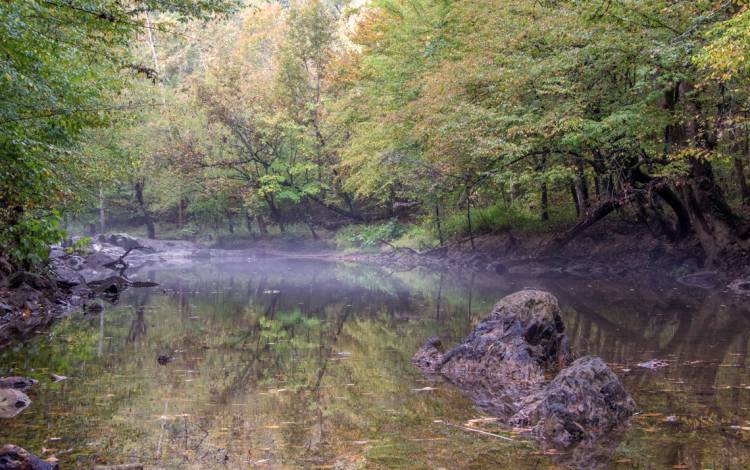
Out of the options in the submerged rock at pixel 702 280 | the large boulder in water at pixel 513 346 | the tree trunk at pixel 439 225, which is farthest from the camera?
the tree trunk at pixel 439 225

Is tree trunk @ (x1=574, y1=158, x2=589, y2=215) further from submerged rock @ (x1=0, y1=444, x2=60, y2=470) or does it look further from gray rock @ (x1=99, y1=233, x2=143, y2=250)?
gray rock @ (x1=99, y1=233, x2=143, y2=250)

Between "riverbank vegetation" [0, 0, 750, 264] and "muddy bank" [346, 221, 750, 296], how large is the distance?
523 mm

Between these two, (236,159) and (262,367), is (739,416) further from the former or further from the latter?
(236,159)

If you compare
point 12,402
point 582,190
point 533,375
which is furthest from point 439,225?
point 12,402

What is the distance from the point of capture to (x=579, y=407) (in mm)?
5570

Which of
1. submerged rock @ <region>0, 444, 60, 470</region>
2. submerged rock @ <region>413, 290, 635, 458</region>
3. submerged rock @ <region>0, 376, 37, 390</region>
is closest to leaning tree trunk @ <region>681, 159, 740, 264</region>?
submerged rock @ <region>413, 290, 635, 458</region>

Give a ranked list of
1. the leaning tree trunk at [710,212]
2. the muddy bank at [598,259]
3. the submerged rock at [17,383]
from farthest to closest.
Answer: the muddy bank at [598,259]
the leaning tree trunk at [710,212]
the submerged rock at [17,383]

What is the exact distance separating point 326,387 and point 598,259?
18234mm

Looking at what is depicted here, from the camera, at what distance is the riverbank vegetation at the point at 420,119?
10.8 meters

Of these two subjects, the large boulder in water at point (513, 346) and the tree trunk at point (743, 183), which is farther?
the tree trunk at point (743, 183)

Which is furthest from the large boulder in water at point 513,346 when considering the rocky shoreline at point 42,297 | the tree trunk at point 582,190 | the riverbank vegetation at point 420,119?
the tree trunk at point 582,190

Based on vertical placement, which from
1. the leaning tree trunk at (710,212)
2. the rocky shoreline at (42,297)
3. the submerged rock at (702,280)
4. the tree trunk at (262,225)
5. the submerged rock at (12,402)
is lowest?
Answer: the rocky shoreline at (42,297)

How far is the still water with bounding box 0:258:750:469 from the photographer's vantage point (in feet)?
16.1

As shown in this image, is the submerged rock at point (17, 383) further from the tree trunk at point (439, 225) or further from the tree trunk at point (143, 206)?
the tree trunk at point (143, 206)
